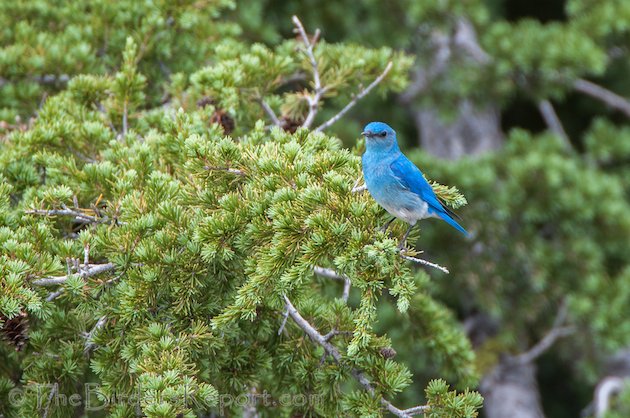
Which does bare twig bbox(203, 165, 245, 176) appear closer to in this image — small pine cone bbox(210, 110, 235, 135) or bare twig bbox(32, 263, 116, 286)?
bare twig bbox(32, 263, 116, 286)

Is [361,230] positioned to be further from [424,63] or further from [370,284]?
[424,63]

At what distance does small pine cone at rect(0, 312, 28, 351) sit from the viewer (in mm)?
3102

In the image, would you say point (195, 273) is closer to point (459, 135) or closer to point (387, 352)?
point (387, 352)

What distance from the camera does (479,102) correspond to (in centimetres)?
685

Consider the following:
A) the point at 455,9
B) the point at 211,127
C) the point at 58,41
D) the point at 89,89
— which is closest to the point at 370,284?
the point at 211,127

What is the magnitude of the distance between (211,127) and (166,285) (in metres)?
1.08

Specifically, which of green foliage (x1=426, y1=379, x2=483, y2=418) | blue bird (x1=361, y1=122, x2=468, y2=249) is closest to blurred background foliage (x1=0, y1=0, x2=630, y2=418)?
blue bird (x1=361, y1=122, x2=468, y2=249)

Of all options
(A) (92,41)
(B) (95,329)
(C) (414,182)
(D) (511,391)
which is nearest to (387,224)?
(C) (414,182)

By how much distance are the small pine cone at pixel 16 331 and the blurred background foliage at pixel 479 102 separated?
5.31 feet

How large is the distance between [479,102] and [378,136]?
334 cm

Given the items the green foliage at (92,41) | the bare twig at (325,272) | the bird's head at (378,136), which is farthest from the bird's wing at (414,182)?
the green foliage at (92,41)

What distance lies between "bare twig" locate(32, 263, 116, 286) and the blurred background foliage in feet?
4.96

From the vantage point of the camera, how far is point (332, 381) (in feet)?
10.4

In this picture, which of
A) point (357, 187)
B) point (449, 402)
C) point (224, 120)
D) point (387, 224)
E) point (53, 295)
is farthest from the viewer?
point (224, 120)
